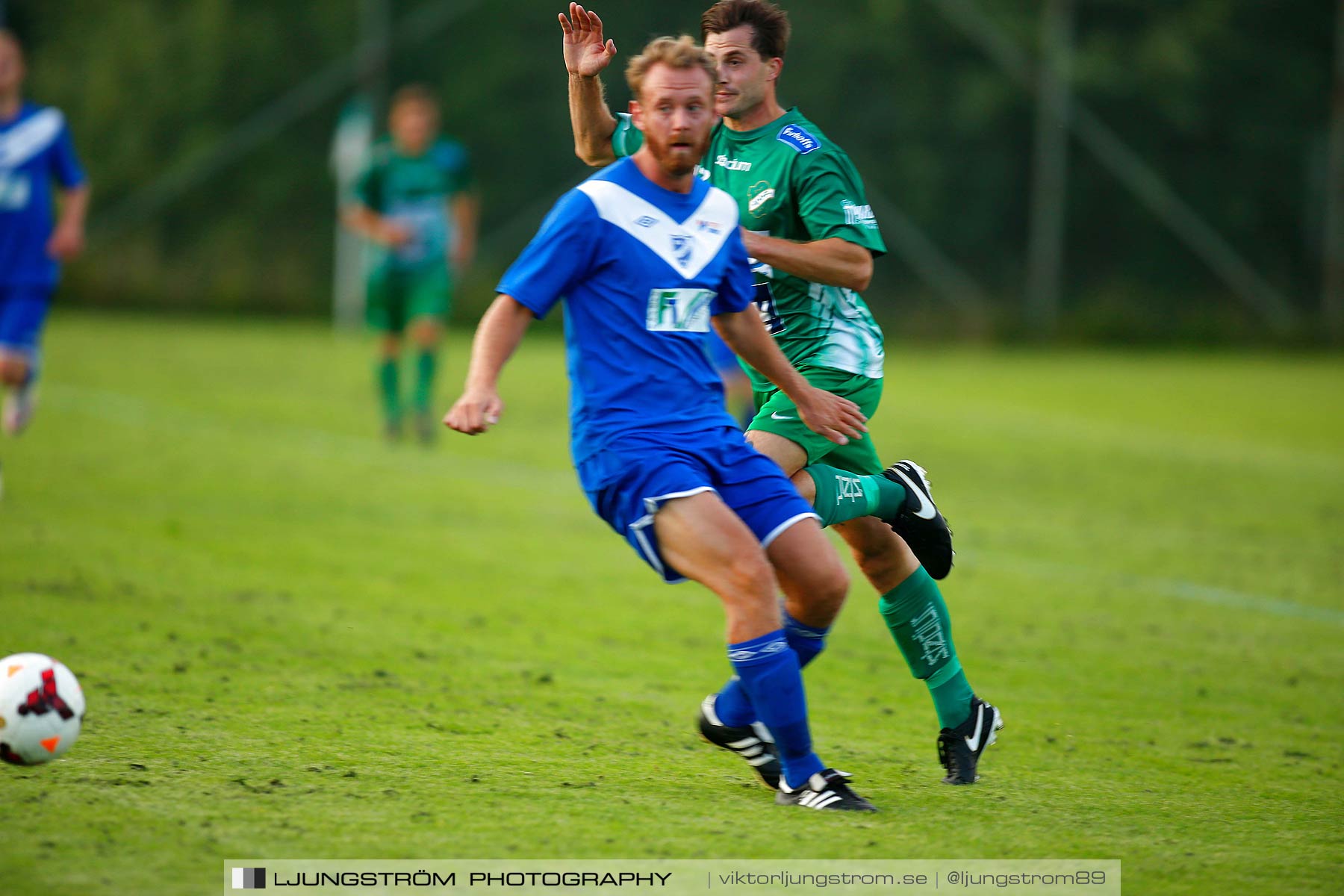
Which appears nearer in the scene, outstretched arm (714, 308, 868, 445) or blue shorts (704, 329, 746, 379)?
outstretched arm (714, 308, 868, 445)

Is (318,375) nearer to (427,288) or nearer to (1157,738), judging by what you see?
(427,288)

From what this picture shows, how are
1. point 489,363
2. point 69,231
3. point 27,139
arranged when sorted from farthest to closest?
1. point 27,139
2. point 69,231
3. point 489,363

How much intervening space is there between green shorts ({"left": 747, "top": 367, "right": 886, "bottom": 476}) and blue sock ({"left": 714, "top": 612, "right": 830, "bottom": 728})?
519mm

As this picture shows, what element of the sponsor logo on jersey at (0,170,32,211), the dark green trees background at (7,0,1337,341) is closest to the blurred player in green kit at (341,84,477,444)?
the sponsor logo on jersey at (0,170,32,211)

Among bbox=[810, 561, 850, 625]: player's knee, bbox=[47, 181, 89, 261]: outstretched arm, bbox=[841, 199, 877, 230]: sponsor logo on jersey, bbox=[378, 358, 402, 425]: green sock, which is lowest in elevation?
bbox=[378, 358, 402, 425]: green sock

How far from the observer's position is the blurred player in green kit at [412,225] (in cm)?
1311

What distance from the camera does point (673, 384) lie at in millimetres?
4207

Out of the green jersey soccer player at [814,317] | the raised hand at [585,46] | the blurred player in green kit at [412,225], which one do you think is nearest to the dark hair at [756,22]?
the green jersey soccer player at [814,317]

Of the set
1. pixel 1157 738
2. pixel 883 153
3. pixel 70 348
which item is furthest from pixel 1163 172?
pixel 1157 738

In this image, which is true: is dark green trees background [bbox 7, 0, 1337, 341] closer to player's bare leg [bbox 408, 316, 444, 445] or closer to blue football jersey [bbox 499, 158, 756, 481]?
player's bare leg [bbox 408, 316, 444, 445]

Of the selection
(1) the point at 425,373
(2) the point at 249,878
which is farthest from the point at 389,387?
(2) the point at 249,878

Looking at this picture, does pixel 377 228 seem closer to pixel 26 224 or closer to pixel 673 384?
pixel 26 224

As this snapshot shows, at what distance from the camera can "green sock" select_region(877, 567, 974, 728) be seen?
476 cm

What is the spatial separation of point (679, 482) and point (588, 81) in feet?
4.97
